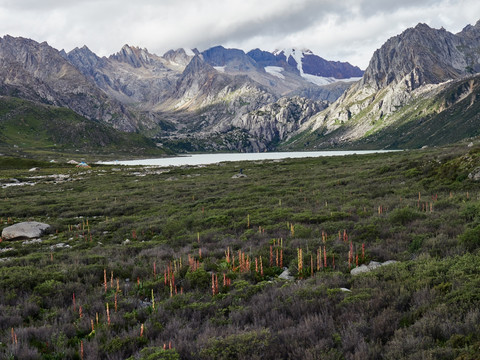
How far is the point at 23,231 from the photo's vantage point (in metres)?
23.2

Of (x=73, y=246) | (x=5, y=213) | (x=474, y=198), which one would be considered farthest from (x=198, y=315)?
(x=5, y=213)

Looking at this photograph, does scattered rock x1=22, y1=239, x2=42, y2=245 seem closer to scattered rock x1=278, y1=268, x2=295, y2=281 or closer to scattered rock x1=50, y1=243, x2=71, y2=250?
scattered rock x1=50, y1=243, x2=71, y2=250

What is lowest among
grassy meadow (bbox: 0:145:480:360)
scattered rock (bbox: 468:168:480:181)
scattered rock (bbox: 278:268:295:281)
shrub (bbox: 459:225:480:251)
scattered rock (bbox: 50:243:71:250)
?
scattered rock (bbox: 50:243:71:250)

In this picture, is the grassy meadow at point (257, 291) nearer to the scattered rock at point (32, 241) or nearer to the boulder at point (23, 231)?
the scattered rock at point (32, 241)

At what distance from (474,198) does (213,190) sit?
104 ft

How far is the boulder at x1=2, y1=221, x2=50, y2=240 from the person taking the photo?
74.4 feet

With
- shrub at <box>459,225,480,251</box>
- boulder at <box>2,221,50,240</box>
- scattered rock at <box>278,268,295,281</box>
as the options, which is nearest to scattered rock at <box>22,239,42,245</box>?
boulder at <box>2,221,50,240</box>

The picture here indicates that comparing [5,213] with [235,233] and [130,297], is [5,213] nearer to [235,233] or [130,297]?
[235,233]

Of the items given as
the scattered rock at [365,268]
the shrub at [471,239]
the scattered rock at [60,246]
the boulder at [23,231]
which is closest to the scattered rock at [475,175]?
the shrub at [471,239]

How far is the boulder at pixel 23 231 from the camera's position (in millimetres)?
22688

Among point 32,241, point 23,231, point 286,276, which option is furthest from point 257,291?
point 23,231

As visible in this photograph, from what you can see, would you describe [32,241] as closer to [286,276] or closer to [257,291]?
[257,291]

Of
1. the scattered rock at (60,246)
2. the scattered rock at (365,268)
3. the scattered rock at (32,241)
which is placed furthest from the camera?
the scattered rock at (32,241)

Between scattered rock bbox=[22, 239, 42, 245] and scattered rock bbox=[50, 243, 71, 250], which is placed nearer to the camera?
scattered rock bbox=[50, 243, 71, 250]
